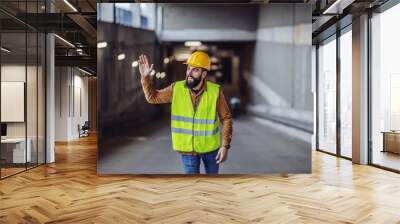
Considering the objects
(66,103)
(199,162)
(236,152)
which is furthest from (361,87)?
(66,103)

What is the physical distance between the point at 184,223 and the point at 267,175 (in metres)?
3.11

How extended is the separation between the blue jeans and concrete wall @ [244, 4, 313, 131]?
1.10 m

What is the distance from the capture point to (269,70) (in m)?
6.13

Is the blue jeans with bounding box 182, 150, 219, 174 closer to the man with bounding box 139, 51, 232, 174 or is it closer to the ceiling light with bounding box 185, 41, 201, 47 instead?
the man with bounding box 139, 51, 232, 174

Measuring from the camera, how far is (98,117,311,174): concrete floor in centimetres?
612

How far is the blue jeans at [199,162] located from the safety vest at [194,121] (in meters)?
0.09

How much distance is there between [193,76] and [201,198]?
2.10 meters

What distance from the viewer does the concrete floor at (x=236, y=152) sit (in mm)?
6121

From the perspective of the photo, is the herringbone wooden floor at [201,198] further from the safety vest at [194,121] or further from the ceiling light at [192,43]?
the ceiling light at [192,43]

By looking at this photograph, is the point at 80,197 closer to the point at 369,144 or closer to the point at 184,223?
the point at 184,223

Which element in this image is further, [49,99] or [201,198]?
[49,99]

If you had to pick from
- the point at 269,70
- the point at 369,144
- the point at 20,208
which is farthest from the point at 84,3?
the point at 369,144

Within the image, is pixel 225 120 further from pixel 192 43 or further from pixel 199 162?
pixel 192 43

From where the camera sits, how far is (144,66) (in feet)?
20.0
